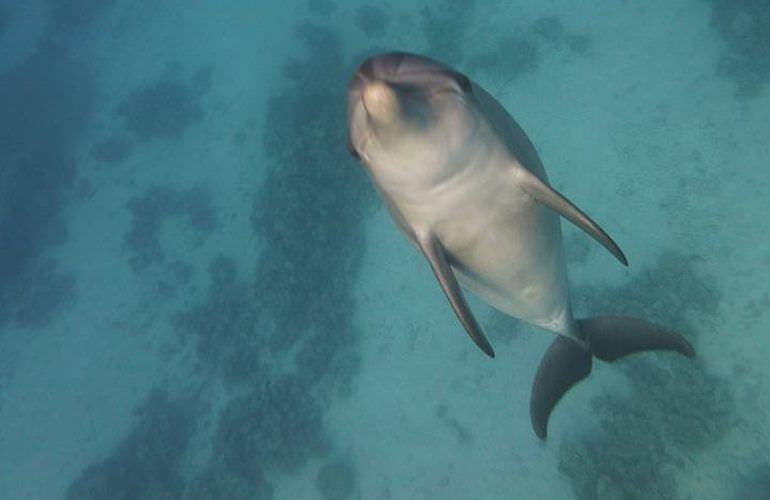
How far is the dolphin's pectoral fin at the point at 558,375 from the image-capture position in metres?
4.48

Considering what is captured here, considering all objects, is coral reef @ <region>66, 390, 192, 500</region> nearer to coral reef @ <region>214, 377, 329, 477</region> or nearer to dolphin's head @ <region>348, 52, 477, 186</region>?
coral reef @ <region>214, 377, 329, 477</region>

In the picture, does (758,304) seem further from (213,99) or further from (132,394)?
(213,99)

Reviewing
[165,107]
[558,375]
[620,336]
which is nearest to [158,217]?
[165,107]

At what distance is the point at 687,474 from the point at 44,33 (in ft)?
74.7

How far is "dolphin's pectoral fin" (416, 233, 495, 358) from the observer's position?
9.04 feet

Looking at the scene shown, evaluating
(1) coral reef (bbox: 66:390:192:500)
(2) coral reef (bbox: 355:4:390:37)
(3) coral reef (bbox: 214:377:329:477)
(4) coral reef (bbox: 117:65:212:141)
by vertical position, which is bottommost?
(1) coral reef (bbox: 66:390:192:500)

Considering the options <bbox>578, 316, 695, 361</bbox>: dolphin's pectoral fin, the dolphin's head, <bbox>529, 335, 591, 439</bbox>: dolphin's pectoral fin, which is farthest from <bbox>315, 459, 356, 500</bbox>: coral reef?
the dolphin's head

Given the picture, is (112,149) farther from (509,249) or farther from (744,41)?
(509,249)

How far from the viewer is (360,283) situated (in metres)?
9.98

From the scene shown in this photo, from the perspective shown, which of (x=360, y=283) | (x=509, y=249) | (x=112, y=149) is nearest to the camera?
(x=509, y=249)

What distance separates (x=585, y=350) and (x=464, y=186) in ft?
8.21

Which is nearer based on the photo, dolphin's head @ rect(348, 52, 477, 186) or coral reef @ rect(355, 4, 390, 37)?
dolphin's head @ rect(348, 52, 477, 186)

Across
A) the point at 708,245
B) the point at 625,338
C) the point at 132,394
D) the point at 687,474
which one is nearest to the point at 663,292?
the point at 708,245

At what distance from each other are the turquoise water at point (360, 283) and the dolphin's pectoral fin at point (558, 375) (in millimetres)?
3369
